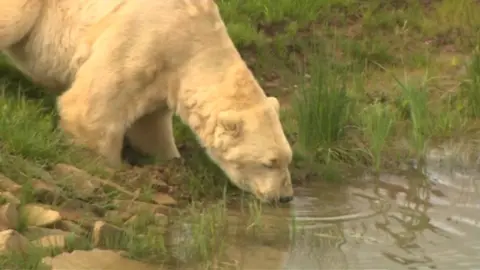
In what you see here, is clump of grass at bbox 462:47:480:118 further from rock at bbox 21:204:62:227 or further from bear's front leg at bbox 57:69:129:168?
rock at bbox 21:204:62:227

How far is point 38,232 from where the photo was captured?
581 centimetres

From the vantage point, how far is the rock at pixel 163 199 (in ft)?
22.7

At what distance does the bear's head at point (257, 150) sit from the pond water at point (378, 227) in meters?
0.18

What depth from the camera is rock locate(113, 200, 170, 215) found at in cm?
652

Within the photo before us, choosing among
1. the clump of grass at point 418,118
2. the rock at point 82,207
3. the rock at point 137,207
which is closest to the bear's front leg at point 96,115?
the rock at point 137,207

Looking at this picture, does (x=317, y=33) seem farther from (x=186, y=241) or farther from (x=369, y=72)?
(x=186, y=241)

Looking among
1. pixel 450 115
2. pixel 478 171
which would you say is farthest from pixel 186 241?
pixel 450 115

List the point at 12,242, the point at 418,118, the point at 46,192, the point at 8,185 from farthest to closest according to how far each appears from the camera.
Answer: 1. the point at 418,118
2. the point at 46,192
3. the point at 8,185
4. the point at 12,242

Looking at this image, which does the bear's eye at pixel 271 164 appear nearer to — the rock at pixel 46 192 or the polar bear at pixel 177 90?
the polar bear at pixel 177 90

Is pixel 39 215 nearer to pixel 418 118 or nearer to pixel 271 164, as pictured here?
pixel 271 164

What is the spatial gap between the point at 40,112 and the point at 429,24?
5298mm

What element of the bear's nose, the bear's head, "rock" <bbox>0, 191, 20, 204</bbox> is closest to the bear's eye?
the bear's head

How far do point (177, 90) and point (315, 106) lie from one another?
1175 millimetres

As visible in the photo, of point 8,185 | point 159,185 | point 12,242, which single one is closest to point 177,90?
point 159,185
